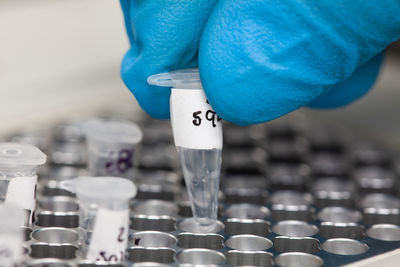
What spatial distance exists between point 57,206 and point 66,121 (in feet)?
1.65

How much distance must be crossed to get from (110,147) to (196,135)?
0.88ft

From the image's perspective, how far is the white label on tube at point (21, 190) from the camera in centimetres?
110

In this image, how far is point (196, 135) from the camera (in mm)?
1094

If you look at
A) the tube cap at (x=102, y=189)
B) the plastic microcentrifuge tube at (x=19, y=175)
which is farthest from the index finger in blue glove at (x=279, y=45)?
the plastic microcentrifuge tube at (x=19, y=175)

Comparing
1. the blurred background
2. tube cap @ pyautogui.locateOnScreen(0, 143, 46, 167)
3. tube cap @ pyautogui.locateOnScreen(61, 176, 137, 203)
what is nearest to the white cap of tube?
tube cap @ pyautogui.locateOnScreen(61, 176, 137, 203)

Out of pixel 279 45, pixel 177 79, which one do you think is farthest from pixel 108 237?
pixel 279 45

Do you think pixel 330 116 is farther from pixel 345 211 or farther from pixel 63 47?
pixel 63 47

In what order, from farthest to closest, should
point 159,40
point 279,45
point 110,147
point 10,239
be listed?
point 110,147
point 159,40
point 279,45
point 10,239

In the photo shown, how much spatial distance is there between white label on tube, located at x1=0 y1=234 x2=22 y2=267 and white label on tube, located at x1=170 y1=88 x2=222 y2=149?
0.30 meters

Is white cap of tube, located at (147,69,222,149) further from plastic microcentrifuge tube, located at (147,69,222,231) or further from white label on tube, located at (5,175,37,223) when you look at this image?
white label on tube, located at (5,175,37,223)

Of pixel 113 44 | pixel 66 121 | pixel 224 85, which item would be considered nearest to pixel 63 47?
pixel 113 44

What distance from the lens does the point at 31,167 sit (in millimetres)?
1111

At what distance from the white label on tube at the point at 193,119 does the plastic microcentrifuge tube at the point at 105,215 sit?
115 millimetres

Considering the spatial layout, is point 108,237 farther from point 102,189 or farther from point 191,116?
point 191,116
